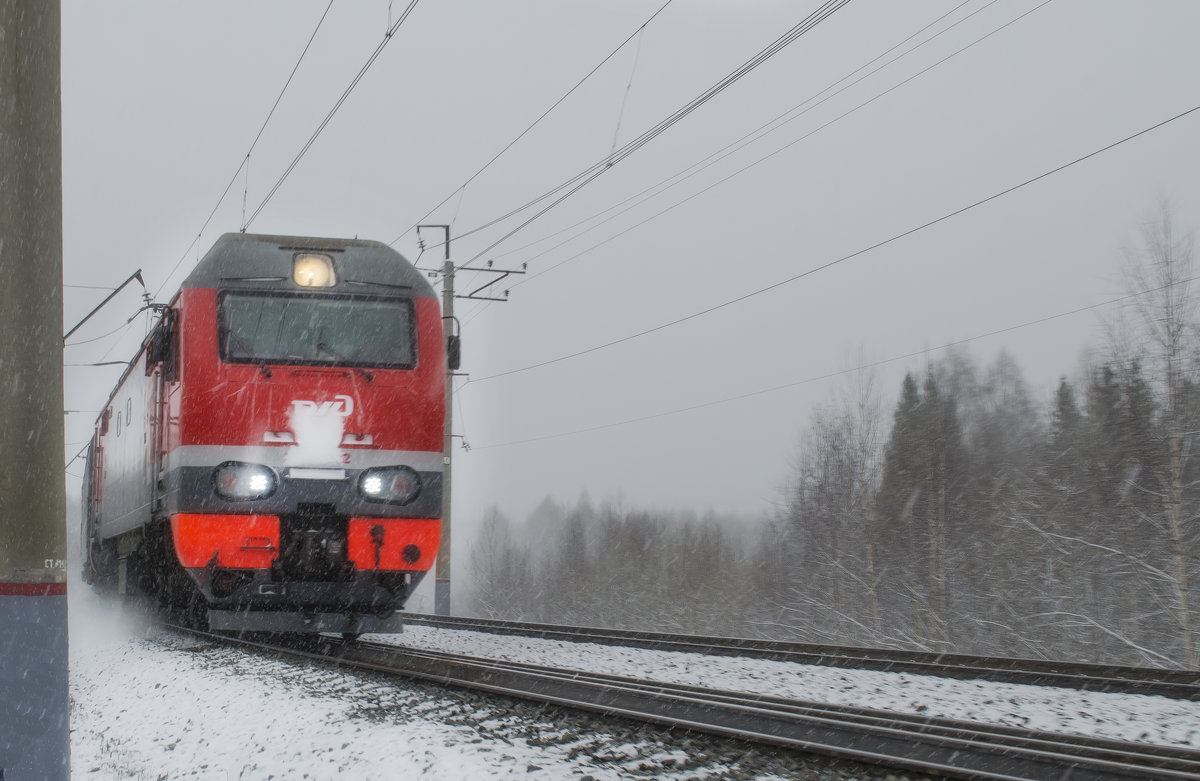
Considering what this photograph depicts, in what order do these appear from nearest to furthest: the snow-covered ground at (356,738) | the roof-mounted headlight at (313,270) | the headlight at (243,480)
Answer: the snow-covered ground at (356,738)
the headlight at (243,480)
the roof-mounted headlight at (313,270)

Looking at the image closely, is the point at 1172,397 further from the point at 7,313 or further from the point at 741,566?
the point at 741,566

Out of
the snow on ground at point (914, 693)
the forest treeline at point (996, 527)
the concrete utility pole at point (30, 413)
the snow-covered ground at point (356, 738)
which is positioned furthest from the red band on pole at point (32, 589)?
the forest treeline at point (996, 527)

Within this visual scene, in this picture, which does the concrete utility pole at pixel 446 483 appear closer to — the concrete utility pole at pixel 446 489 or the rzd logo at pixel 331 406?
the concrete utility pole at pixel 446 489

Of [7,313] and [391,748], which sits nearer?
[7,313]

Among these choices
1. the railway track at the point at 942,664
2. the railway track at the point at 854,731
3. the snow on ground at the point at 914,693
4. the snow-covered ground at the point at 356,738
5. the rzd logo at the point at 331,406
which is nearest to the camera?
the railway track at the point at 854,731

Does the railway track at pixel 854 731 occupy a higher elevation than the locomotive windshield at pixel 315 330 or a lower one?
lower

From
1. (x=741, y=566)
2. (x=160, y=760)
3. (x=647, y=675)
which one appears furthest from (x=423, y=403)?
(x=741, y=566)

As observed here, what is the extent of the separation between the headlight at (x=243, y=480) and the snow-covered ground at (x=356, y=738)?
1.55 meters

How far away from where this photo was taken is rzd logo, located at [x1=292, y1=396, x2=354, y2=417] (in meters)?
9.38

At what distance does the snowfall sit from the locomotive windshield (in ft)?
8.69

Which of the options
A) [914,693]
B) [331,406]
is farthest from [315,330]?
[914,693]

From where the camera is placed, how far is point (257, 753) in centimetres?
527

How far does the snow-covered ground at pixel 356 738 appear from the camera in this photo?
15.1 feet

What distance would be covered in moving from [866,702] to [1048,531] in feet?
79.1
